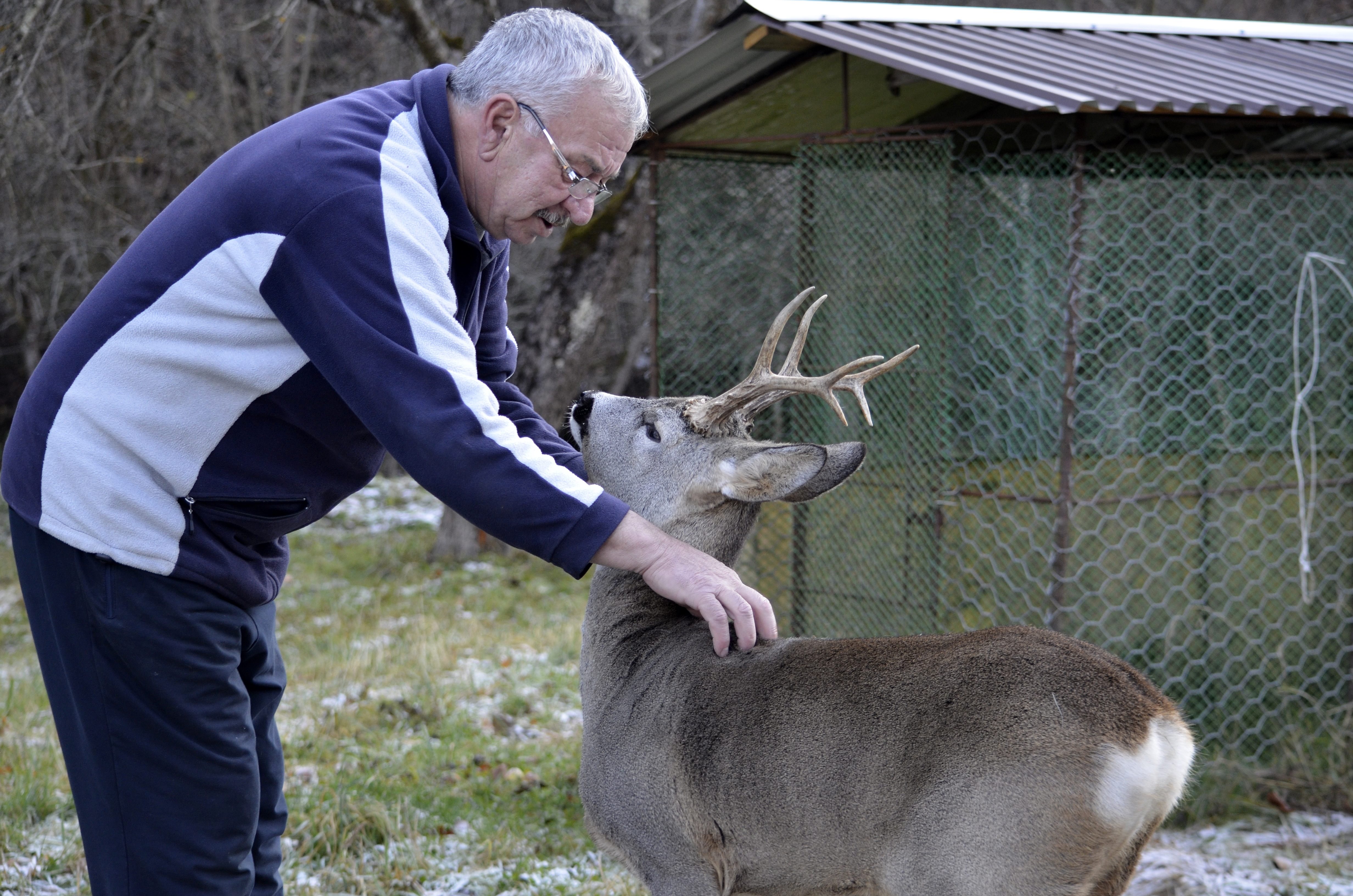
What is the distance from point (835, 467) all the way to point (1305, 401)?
10.7ft

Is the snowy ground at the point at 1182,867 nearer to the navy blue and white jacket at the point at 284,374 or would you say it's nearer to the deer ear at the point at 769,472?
the deer ear at the point at 769,472

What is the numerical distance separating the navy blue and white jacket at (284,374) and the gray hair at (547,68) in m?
0.10

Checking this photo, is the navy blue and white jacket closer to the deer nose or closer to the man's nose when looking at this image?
the man's nose

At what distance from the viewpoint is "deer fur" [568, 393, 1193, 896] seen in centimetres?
215

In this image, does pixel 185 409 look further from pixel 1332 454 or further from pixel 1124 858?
pixel 1332 454

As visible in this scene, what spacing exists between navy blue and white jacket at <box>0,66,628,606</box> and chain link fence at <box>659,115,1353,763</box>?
2759 millimetres

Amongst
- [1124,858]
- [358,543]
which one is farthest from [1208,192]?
[358,543]

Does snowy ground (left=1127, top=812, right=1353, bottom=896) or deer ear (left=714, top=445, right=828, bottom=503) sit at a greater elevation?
deer ear (left=714, top=445, right=828, bottom=503)

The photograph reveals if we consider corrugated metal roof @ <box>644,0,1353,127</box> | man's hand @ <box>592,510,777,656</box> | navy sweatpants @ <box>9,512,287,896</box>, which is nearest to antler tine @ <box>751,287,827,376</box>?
man's hand @ <box>592,510,777,656</box>

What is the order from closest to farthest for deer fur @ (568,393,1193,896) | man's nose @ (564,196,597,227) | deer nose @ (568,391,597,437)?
deer fur @ (568,393,1193,896) < man's nose @ (564,196,597,227) < deer nose @ (568,391,597,437)

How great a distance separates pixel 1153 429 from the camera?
5.12 metres

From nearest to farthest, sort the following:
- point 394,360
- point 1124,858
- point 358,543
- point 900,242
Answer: point 394,360
point 1124,858
point 900,242
point 358,543

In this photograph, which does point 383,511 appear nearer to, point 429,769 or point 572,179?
point 429,769

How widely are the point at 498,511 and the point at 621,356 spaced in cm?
1088
